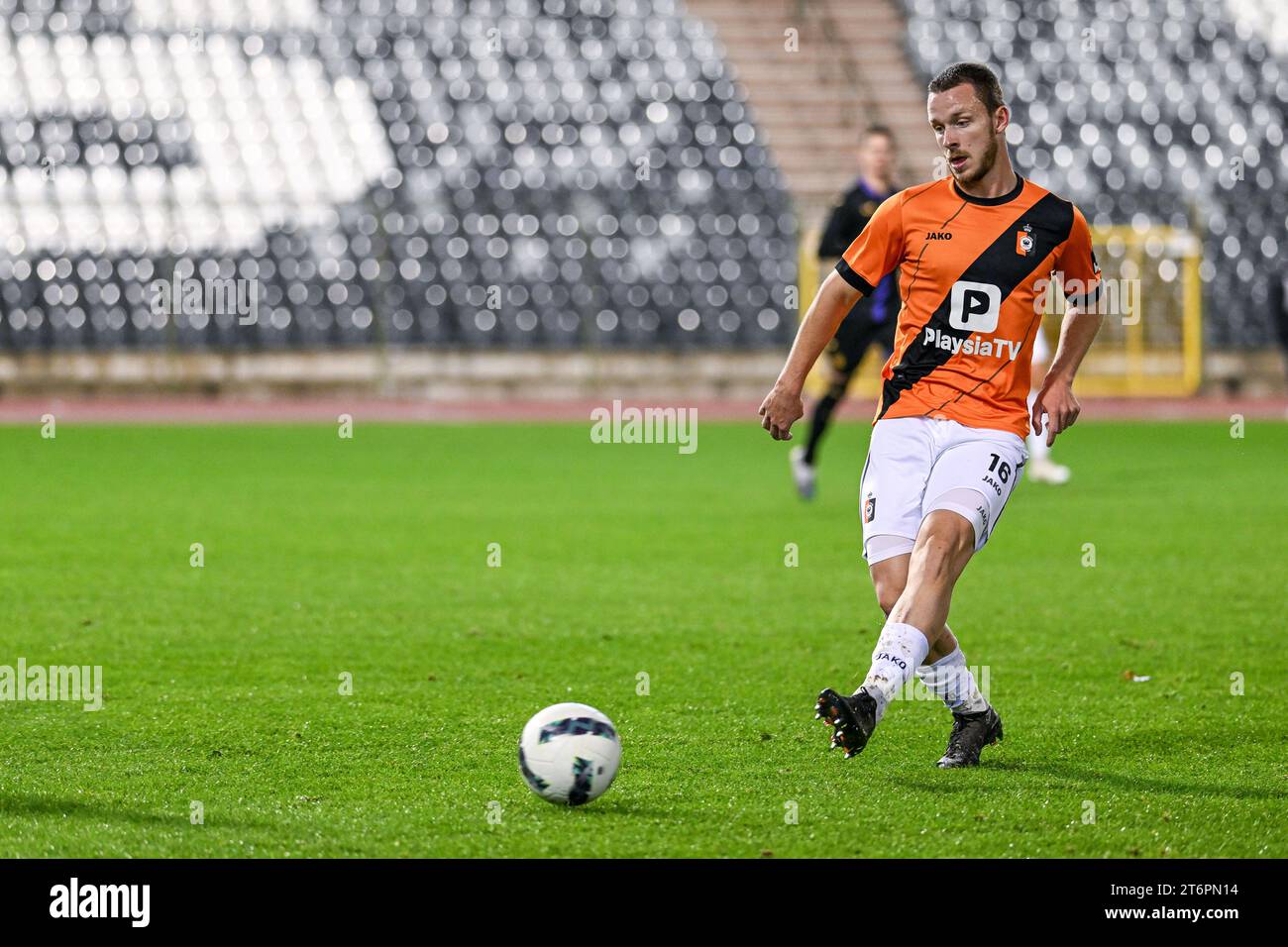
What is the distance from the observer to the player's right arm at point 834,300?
14.4 feet

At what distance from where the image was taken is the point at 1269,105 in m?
27.8

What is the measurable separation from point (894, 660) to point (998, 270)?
1106 millimetres

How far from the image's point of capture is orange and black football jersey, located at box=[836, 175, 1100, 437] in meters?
4.51

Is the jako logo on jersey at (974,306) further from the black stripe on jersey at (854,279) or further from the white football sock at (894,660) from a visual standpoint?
the white football sock at (894,660)

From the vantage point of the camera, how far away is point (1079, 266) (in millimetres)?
4648

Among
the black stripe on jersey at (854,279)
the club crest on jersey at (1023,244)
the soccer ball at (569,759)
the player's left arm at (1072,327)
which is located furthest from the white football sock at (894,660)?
the club crest on jersey at (1023,244)

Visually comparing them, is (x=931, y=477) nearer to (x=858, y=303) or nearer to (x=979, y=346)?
Answer: (x=979, y=346)

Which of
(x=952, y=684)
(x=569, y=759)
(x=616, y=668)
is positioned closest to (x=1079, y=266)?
→ (x=952, y=684)

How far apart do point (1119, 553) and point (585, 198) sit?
15968mm

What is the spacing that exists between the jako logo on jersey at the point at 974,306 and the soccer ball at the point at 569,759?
1.45m

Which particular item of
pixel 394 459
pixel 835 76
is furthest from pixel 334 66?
pixel 394 459

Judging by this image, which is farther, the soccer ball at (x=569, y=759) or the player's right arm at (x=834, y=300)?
the player's right arm at (x=834, y=300)

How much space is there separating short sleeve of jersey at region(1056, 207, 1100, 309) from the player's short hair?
408mm

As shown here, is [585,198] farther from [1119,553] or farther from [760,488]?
[1119,553]
